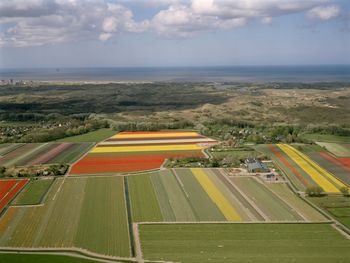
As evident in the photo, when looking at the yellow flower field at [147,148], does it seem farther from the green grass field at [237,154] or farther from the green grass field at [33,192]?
the green grass field at [33,192]

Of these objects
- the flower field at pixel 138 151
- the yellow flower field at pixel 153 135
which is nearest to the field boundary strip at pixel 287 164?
the flower field at pixel 138 151

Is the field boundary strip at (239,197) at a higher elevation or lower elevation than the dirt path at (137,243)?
lower

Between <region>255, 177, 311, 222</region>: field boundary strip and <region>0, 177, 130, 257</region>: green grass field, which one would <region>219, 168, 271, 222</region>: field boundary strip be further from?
<region>0, 177, 130, 257</region>: green grass field

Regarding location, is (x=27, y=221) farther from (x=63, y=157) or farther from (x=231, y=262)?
(x=63, y=157)

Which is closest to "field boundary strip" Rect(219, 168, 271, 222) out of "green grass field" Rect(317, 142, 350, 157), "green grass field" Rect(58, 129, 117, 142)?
"green grass field" Rect(317, 142, 350, 157)

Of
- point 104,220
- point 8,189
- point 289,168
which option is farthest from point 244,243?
point 8,189

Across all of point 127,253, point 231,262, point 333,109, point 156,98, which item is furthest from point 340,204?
point 156,98

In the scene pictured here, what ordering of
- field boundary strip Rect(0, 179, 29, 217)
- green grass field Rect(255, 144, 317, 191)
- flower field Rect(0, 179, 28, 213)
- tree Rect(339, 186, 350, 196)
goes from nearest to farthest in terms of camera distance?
field boundary strip Rect(0, 179, 29, 217)
flower field Rect(0, 179, 28, 213)
tree Rect(339, 186, 350, 196)
green grass field Rect(255, 144, 317, 191)
